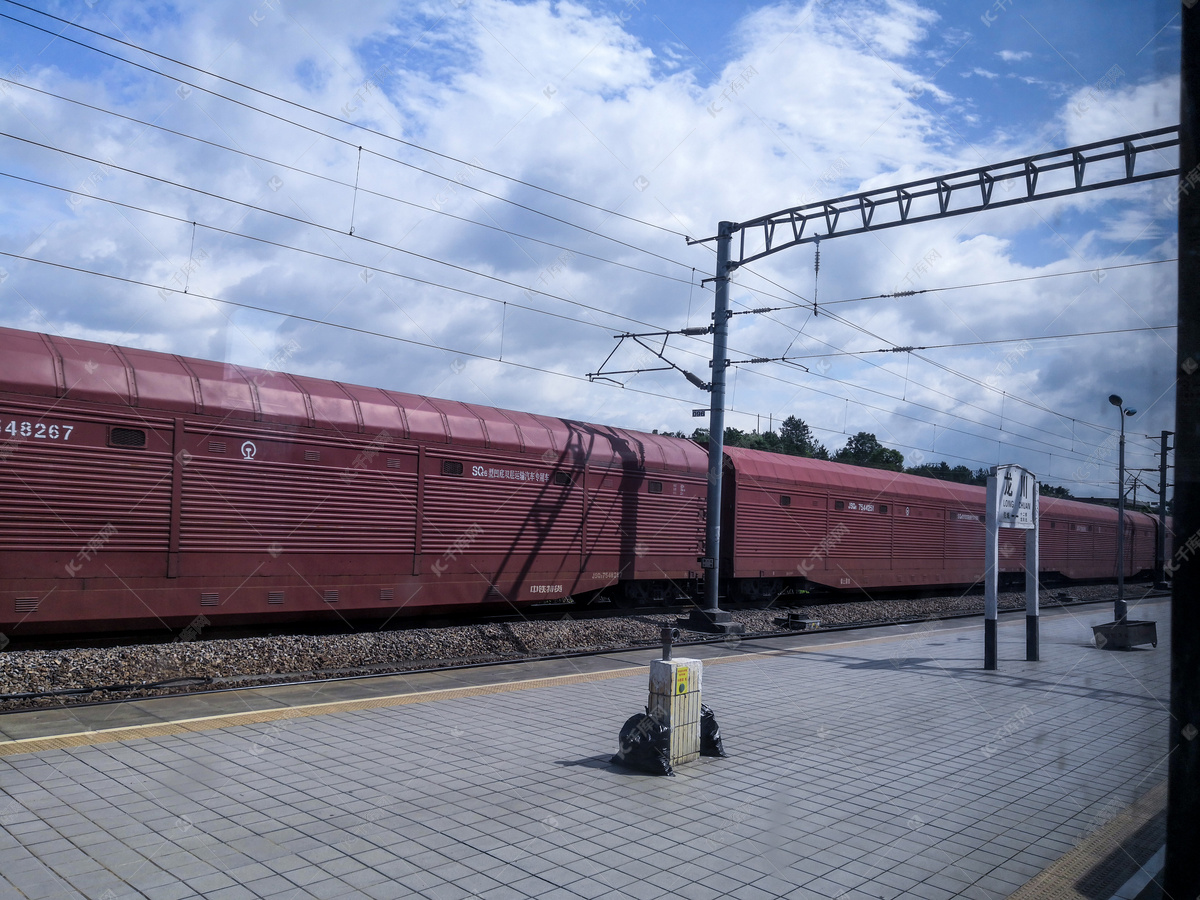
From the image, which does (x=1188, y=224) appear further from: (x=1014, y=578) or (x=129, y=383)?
(x=1014, y=578)

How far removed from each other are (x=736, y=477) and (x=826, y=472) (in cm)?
410

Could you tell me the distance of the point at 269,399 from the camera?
10.5 meters

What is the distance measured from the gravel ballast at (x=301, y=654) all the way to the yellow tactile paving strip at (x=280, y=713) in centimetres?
126

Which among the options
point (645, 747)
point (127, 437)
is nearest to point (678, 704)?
point (645, 747)

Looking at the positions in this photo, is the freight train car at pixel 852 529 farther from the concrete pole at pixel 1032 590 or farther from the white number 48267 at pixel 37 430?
the white number 48267 at pixel 37 430

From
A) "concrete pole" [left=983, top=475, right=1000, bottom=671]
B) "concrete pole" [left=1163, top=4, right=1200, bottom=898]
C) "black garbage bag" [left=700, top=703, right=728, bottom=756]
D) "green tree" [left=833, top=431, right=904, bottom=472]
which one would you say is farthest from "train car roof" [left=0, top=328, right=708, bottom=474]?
"green tree" [left=833, top=431, right=904, bottom=472]

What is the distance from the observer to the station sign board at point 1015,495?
38.9ft

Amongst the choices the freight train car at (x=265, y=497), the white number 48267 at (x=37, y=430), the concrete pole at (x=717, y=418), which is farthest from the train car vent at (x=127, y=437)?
the concrete pole at (x=717, y=418)

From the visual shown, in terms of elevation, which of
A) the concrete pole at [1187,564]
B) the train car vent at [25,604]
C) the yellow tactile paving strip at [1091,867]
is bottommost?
the yellow tactile paving strip at [1091,867]

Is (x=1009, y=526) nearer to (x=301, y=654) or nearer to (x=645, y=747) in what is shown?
(x=645, y=747)

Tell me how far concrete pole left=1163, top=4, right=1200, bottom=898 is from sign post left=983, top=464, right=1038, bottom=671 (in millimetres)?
7806

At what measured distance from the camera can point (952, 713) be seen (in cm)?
Answer: 842

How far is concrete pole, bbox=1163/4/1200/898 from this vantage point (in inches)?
140

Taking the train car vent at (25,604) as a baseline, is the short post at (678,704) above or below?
below
